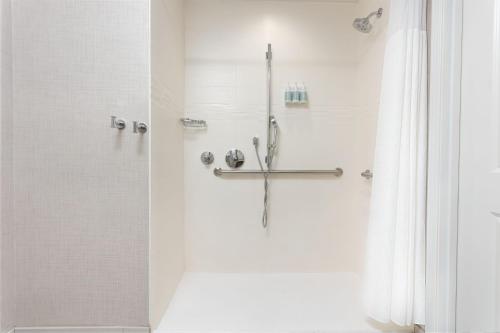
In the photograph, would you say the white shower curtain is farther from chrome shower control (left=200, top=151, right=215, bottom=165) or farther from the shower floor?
chrome shower control (left=200, top=151, right=215, bottom=165)

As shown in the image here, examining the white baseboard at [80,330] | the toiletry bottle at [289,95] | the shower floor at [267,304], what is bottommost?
the shower floor at [267,304]

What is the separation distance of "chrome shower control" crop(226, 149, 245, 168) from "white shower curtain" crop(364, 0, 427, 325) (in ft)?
3.59

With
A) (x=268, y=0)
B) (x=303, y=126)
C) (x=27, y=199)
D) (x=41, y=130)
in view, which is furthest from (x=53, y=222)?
(x=268, y=0)

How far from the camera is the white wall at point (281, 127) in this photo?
2.24m

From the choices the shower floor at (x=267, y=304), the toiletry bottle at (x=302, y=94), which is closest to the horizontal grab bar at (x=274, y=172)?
the toiletry bottle at (x=302, y=94)

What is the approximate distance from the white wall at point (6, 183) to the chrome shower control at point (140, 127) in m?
0.54

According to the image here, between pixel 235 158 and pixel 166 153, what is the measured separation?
0.61 meters

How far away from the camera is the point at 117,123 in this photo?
1397mm

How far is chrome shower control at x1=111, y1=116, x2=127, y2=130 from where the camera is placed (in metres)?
1.39

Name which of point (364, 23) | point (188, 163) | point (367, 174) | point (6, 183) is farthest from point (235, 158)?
point (6, 183)

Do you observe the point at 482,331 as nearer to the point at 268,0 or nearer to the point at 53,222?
the point at 53,222

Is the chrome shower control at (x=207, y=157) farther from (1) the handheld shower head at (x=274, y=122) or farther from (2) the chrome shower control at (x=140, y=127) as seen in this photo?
(2) the chrome shower control at (x=140, y=127)


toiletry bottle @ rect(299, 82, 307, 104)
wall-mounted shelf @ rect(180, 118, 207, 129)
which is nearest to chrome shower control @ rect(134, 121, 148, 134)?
wall-mounted shelf @ rect(180, 118, 207, 129)

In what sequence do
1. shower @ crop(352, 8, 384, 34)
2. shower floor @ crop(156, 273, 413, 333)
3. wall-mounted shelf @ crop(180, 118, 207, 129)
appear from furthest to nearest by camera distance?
wall-mounted shelf @ crop(180, 118, 207, 129) → shower @ crop(352, 8, 384, 34) → shower floor @ crop(156, 273, 413, 333)
